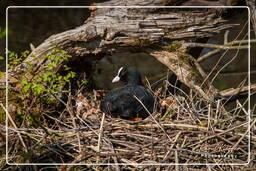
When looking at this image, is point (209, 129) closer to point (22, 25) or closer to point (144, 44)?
point (144, 44)

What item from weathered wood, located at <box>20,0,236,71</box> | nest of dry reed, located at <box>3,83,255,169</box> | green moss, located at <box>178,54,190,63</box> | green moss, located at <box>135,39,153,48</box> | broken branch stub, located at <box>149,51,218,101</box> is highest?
weathered wood, located at <box>20,0,236,71</box>

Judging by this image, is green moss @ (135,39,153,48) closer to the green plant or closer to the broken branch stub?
the broken branch stub

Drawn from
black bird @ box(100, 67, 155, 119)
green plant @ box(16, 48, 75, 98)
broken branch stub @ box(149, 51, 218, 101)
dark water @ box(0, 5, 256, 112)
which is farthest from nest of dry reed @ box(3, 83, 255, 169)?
dark water @ box(0, 5, 256, 112)

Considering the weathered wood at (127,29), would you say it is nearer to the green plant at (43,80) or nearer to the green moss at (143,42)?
the green moss at (143,42)

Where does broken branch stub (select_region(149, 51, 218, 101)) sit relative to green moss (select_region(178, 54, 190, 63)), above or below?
below

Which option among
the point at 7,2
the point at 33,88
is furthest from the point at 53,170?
the point at 7,2

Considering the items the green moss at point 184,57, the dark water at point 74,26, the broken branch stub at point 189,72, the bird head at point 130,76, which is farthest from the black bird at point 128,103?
the dark water at point 74,26

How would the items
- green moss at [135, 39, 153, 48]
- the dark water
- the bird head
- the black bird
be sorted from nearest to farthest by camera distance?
the black bird, green moss at [135, 39, 153, 48], the bird head, the dark water

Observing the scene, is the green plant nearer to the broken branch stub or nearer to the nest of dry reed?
the nest of dry reed

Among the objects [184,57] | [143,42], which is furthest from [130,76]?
[184,57]

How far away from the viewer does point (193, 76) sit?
211 inches

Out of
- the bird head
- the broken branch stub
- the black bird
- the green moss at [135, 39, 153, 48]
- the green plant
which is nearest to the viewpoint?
the green plant

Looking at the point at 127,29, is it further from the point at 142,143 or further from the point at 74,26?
the point at 74,26

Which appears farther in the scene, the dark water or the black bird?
the dark water
